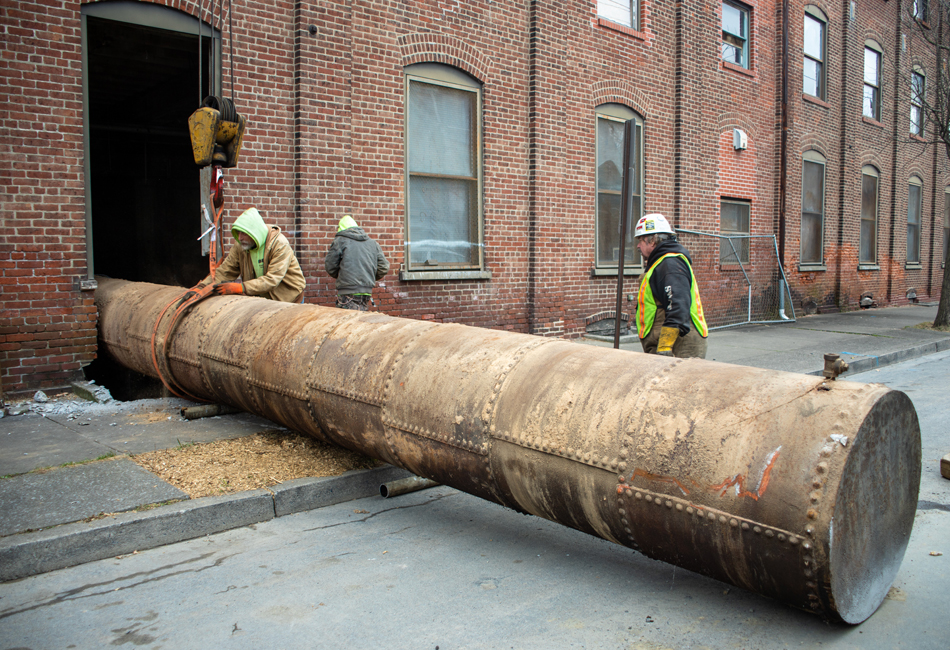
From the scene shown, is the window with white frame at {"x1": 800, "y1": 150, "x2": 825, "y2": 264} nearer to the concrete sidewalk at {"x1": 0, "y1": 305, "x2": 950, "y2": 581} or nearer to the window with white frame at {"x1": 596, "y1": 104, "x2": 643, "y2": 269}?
the window with white frame at {"x1": 596, "y1": 104, "x2": 643, "y2": 269}

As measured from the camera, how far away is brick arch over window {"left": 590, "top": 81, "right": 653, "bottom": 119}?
11.6 metres

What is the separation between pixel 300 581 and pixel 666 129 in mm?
11525

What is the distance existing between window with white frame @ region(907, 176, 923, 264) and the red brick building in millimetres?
4524

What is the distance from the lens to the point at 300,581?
3465 millimetres

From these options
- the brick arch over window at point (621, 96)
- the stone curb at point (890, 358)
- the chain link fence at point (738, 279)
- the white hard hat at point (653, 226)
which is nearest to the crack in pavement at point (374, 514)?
the white hard hat at point (653, 226)

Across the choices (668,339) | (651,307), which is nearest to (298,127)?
(651,307)

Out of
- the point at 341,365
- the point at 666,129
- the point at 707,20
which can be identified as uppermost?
the point at 707,20

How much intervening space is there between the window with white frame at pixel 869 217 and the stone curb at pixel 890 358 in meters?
7.64

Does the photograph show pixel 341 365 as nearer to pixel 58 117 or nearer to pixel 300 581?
pixel 300 581

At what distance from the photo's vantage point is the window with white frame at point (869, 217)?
63.8 ft

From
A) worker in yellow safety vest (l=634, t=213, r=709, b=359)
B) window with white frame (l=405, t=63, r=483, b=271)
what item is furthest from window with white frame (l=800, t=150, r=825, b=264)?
worker in yellow safety vest (l=634, t=213, r=709, b=359)

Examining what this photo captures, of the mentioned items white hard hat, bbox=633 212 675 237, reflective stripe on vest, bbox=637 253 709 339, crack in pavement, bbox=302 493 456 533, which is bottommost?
crack in pavement, bbox=302 493 456 533

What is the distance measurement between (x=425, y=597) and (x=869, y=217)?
20.4 metres

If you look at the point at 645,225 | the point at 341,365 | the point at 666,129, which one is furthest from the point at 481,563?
the point at 666,129
